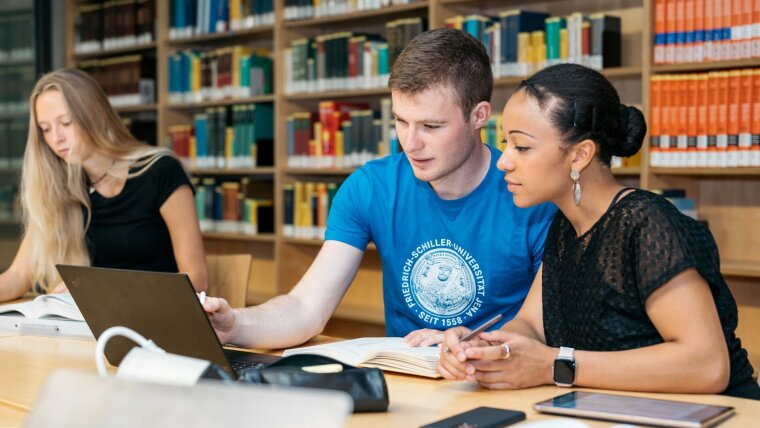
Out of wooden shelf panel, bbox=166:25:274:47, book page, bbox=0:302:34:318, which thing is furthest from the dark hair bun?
wooden shelf panel, bbox=166:25:274:47

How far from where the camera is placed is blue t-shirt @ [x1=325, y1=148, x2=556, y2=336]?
6.56 feet

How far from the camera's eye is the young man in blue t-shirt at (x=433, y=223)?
1.93 metres

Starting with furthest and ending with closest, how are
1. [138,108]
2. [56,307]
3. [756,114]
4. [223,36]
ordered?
[138,108] → [223,36] → [756,114] → [56,307]

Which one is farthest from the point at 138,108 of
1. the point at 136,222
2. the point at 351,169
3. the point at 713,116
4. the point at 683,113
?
the point at 713,116

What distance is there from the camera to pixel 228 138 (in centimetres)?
486

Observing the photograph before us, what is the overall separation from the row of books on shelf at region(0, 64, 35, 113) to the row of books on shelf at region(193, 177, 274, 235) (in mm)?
1552

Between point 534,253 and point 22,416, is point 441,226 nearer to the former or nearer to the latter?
point 534,253

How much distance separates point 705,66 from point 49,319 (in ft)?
7.72

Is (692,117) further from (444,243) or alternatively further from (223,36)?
(223,36)

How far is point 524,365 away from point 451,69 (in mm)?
743

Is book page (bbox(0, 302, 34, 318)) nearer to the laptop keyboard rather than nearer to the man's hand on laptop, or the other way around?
the man's hand on laptop

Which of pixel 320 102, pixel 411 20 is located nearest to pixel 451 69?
pixel 411 20

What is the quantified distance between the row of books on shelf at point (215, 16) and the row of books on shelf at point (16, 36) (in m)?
1.18

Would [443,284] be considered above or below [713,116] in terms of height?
below
